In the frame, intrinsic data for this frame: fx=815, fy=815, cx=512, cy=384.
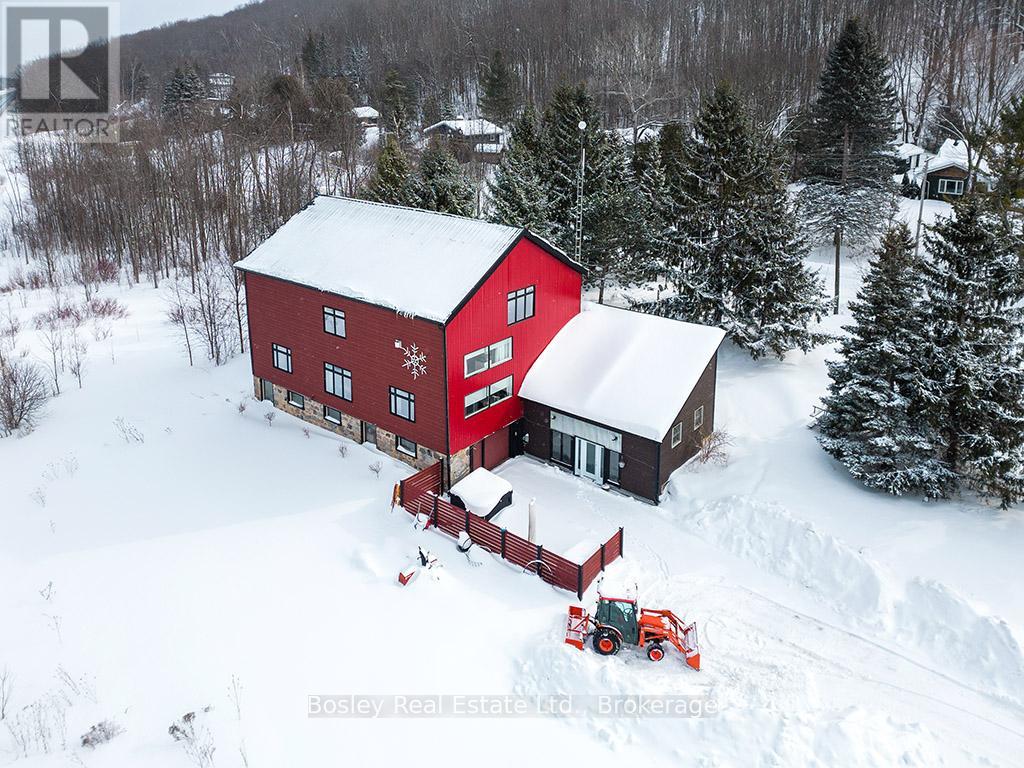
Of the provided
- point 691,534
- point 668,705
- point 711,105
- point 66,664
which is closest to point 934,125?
point 711,105

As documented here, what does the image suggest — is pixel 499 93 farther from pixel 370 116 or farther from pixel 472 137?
pixel 370 116

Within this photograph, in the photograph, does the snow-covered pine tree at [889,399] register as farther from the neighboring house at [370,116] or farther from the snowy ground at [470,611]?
the neighboring house at [370,116]

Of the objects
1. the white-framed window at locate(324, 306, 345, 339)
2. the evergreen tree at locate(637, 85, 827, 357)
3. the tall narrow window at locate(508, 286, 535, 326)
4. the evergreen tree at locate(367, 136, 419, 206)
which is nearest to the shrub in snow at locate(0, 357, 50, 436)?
the white-framed window at locate(324, 306, 345, 339)

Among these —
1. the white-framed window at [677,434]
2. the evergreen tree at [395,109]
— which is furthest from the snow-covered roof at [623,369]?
the evergreen tree at [395,109]

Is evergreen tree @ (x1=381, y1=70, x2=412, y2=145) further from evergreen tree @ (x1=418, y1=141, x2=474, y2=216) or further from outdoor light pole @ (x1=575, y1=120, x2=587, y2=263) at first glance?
outdoor light pole @ (x1=575, y1=120, x2=587, y2=263)

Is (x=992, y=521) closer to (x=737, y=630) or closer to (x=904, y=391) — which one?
(x=904, y=391)

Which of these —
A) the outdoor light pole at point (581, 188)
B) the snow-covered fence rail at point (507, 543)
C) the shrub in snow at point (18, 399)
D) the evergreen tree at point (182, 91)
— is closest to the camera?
the snow-covered fence rail at point (507, 543)
